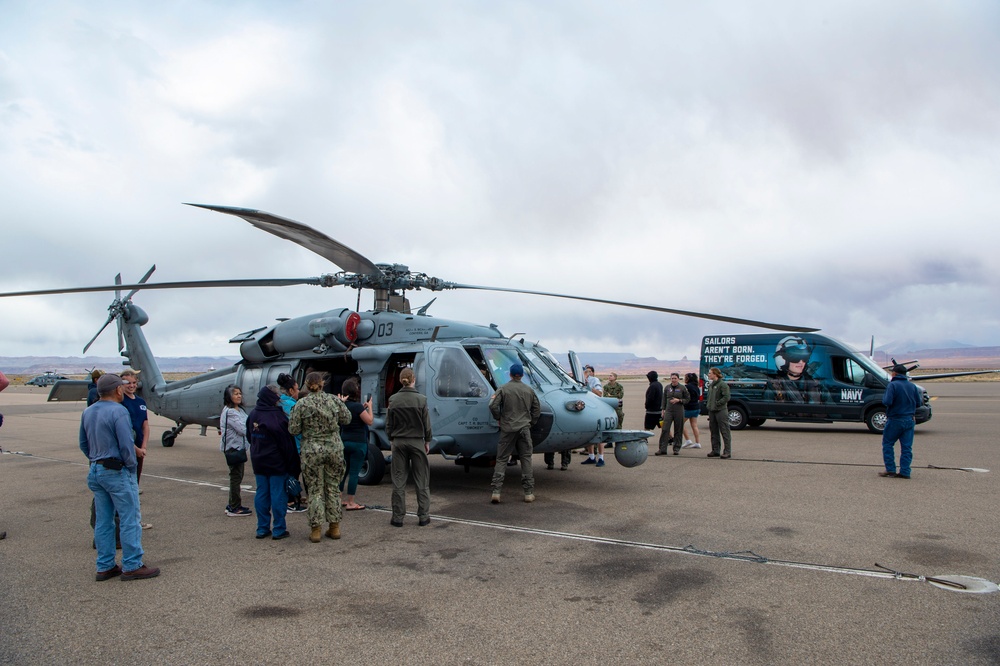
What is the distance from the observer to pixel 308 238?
8109 mm

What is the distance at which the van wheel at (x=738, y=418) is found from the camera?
1664 centimetres

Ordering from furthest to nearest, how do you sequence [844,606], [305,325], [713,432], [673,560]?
[713,432] → [305,325] → [673,560] → [844,606]

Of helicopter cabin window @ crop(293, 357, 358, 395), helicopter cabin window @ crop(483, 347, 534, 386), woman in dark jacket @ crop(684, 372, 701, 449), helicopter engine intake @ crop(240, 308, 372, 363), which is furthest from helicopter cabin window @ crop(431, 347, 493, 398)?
woman in dark jacket @ crop(684, 372, 701, 449)

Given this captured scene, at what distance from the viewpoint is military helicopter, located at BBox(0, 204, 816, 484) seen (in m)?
8.29

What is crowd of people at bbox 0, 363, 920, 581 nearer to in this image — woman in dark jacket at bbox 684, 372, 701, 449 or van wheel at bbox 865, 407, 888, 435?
woman in dark jacket at bbox 684, 372, 701, 449

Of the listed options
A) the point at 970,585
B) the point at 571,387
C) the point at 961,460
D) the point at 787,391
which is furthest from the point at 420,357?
the point at 787,391

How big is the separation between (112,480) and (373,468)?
4.45 meters

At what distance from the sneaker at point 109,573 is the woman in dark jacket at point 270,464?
1.31m

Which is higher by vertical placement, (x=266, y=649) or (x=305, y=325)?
(x=305, y=325)

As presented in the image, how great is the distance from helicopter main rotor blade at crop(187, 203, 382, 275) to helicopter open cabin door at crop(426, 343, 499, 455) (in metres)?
1.70

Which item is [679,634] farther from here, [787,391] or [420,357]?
[787,391]

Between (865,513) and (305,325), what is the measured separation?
8.04m

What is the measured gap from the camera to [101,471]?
5.02 metres

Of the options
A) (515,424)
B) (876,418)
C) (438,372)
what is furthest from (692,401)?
(515,424)
